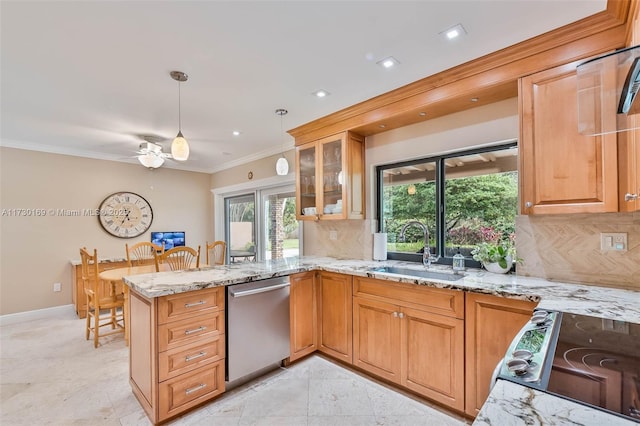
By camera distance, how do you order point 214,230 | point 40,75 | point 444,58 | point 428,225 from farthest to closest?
point 214,230, point 428,225, point 40,75, point 444,58

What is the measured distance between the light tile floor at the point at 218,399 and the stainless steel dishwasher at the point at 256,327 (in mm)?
183

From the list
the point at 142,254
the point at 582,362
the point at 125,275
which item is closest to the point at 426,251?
the point at 582,362

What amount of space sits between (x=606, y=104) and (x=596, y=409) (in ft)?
4.25

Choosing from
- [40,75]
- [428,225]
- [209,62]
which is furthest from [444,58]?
[40,75]

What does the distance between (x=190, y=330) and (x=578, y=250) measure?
270cm

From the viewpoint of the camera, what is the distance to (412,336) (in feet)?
7.32

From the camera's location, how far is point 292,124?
3490 millimetres

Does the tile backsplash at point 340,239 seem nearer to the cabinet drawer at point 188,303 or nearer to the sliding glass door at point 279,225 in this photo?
the sliding glass door at point 279,225

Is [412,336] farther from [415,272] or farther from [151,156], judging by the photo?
[151,156]

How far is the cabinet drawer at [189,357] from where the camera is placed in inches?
76.7

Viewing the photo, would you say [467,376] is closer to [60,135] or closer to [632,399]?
[632,399]

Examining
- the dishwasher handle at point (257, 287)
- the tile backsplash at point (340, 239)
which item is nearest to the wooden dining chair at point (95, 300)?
the dishwasher handle at point (257, 287)

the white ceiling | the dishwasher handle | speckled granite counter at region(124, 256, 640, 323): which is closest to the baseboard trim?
the white ceiling

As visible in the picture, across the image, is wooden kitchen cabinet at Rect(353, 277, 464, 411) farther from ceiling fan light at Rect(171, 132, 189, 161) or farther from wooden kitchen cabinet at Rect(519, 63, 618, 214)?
ceiling fan light at Rect(171, 132, 189, 161)
